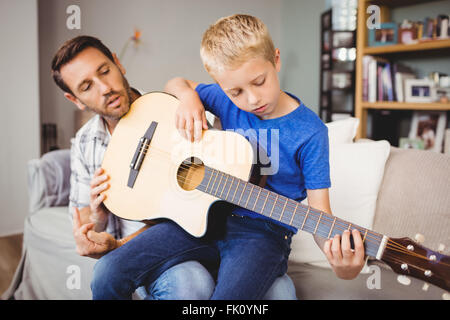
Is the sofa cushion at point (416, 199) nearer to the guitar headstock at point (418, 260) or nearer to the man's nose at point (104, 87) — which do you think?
the guitar headstock at point (418, 260)

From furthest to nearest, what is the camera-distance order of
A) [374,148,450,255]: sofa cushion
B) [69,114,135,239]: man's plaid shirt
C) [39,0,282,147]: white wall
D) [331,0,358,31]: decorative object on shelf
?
[331,0,358,31]: decorative object on shelf → [39,0,282,147]: white wall → [69,114,135,239]: man's plaid shirt → [374,148,450,255]: sofa cushion

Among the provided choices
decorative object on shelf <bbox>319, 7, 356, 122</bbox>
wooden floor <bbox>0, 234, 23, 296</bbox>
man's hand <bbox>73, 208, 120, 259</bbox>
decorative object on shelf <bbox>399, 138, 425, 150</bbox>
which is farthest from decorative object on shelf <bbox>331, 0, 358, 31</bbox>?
wooden floor <bbox>0, 234, 23, 296</bbox>

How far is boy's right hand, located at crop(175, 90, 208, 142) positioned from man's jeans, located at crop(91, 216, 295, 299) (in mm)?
208

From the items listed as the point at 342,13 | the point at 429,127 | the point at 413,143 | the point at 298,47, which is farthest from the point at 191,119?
the point at 342,13

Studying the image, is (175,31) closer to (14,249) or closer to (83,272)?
(83,272)

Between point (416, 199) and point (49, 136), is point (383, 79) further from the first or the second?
point (49, 136)

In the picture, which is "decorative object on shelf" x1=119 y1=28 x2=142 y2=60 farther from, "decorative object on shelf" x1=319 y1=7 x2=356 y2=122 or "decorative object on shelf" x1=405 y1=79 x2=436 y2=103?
"decorative object on shelf" x1=405 y1=79 x2=436 y2=103

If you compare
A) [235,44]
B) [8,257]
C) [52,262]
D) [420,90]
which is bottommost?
[8,257]

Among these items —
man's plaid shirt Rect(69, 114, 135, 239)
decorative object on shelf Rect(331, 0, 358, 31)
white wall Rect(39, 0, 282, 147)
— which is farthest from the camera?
decorative object on shelf Rect(331, 0, 358, 31)

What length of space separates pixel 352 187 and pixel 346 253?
469 millimetres

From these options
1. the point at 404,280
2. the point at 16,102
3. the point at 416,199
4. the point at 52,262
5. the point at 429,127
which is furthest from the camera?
the point at 16,102

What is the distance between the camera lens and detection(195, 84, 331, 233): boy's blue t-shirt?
745mm

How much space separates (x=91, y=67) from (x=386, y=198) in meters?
0.91

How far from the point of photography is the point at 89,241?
0.82 meters
